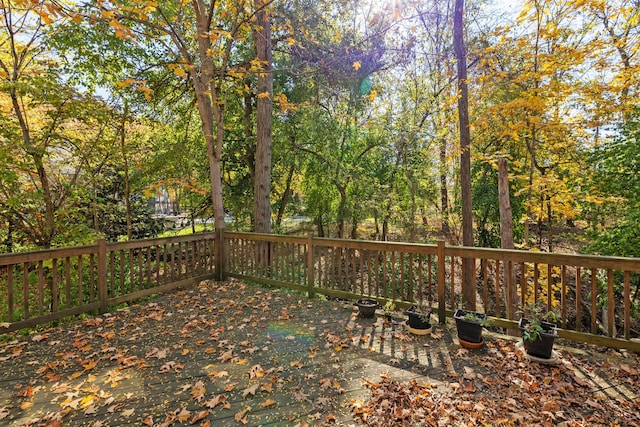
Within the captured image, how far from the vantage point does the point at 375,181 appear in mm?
9547

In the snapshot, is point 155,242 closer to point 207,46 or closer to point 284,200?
point 207,46

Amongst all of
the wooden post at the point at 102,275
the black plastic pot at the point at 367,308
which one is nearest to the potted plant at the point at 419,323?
the black plastic pot at the point at 367,308

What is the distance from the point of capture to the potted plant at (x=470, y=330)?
299cm

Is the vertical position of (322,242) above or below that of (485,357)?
above

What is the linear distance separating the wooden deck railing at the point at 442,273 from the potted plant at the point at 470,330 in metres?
0.40

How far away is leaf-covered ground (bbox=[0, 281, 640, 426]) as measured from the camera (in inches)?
82.7

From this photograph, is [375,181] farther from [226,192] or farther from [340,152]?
[226,192]

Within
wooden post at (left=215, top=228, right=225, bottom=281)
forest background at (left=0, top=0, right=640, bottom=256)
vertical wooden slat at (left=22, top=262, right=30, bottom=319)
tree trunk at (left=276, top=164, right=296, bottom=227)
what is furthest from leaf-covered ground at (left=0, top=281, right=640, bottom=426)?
tree trunk at (left=276, top=164, right=296, bottom=227)

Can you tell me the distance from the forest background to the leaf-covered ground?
239 cm

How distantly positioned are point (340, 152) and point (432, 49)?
4.76 meters

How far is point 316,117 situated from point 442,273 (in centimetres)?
583

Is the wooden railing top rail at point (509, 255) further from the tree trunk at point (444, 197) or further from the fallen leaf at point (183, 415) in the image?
the tree trunk at point (444, 197)

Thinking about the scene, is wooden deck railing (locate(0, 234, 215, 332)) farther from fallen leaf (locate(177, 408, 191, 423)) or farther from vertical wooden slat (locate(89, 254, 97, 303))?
fallen leaf (locate(177, 408, 191, 423))

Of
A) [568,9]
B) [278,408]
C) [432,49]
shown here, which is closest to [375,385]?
[278,408]
